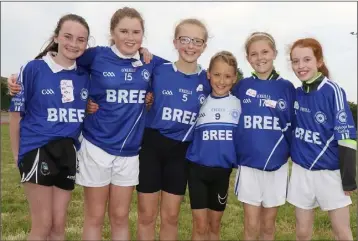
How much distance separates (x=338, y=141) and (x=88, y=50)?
8.30 ft

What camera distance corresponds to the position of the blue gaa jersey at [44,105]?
13.0ft

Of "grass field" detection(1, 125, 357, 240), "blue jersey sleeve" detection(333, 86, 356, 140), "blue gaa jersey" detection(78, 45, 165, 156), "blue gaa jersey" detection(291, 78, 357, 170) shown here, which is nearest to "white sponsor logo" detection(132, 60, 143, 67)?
"blue gaa jersey" detection(78, 45, 165, 156)

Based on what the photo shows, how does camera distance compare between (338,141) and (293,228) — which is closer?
(338,141)

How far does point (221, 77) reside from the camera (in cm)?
437

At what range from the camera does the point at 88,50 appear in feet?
14.3

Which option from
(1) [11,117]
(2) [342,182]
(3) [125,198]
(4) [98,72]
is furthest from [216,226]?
(1) [11,117]

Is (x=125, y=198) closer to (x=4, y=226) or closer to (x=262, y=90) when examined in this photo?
(x=262, y=90)

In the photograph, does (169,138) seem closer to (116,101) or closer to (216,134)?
(216,134)

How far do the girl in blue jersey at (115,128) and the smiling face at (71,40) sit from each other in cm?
18

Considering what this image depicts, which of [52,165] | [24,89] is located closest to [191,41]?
[24,89]

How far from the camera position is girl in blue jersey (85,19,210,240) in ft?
14.1

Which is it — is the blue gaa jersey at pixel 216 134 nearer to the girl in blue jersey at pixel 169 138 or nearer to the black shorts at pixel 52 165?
the girl in blue jersey at pixel 169 138

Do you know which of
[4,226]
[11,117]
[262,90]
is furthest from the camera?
[4,226]

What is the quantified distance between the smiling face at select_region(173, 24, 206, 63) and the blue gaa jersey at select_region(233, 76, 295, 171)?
0.64 meters
